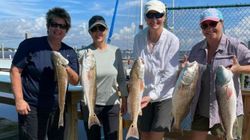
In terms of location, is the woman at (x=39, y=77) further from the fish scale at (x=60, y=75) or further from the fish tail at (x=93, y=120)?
the fish tail at (x=93, y=120)

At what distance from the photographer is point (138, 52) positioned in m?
3.96

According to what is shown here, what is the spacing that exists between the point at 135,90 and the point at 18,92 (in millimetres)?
1221

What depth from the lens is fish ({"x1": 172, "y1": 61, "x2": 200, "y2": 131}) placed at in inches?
137

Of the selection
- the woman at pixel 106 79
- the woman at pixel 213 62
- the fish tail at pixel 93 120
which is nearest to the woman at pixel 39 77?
the woman at pixel 106 79

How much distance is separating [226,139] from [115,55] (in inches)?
60.0

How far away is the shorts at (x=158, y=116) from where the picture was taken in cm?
391

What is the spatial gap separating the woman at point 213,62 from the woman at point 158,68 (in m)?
0.25

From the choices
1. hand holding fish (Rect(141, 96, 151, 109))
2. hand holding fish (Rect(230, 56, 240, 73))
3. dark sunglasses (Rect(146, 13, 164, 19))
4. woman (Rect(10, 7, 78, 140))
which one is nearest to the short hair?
woman (Rect(10, 7, 78, 140))

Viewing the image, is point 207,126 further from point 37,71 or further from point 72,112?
point 72,112

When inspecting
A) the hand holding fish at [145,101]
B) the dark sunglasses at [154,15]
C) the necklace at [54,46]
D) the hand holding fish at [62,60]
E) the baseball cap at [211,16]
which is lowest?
the hand holding fish at [145,101]

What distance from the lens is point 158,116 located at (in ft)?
12.9

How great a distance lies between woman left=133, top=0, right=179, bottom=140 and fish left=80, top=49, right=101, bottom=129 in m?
0.51

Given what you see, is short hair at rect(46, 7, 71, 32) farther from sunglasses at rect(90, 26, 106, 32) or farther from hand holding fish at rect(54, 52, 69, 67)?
hand holding fish at rect(54, 52, 69, 67)

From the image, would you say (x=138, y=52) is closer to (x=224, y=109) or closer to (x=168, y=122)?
(x=168, y=122)
